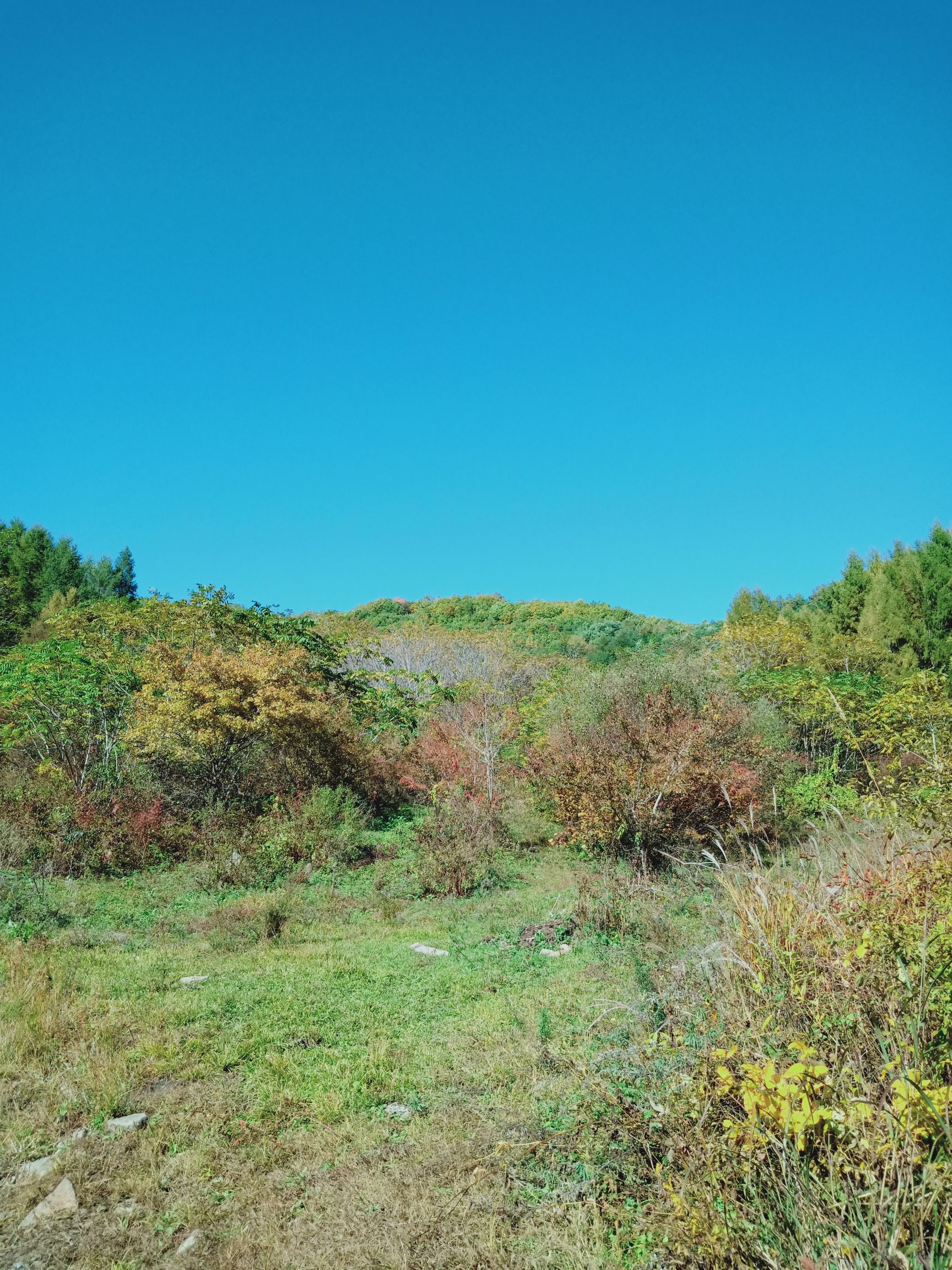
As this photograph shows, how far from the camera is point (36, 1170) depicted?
3268 mm

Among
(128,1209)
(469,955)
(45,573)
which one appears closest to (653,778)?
(469,955)

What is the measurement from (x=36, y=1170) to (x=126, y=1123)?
44cm

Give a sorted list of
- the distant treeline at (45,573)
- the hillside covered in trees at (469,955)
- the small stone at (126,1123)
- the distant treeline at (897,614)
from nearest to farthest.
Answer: the hillside covered in trees at (469,955)
the small stone at (126,1123)
the distant treeline at (897,614)
the distant treeline at (45,573)

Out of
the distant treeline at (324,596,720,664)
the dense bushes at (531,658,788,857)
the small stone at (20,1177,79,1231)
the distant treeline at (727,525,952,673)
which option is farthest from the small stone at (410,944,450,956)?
the distant treeline at (324,596,720,664)

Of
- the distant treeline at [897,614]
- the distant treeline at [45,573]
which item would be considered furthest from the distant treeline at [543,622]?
the distant treeline at [45,573]

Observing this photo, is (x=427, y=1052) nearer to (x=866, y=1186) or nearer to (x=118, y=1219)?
(x=118, y=1219)

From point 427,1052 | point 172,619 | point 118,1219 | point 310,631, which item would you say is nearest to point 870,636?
point 310,631

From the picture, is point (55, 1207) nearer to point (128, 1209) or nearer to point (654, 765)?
point (128, 1209)

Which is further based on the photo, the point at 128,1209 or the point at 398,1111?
the point at 398,1111

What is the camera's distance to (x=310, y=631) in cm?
1747

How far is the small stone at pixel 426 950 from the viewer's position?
7.04 m

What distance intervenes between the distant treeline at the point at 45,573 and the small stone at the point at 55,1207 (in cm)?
3145

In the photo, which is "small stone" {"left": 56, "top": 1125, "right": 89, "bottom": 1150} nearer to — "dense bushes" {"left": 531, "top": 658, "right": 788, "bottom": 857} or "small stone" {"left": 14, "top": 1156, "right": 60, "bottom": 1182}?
"small stone" {"left": 14, "top": 1156, "right": 60, "bottom": 1182}

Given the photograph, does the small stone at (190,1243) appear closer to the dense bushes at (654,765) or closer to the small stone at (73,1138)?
the small stone at (73,1138)
